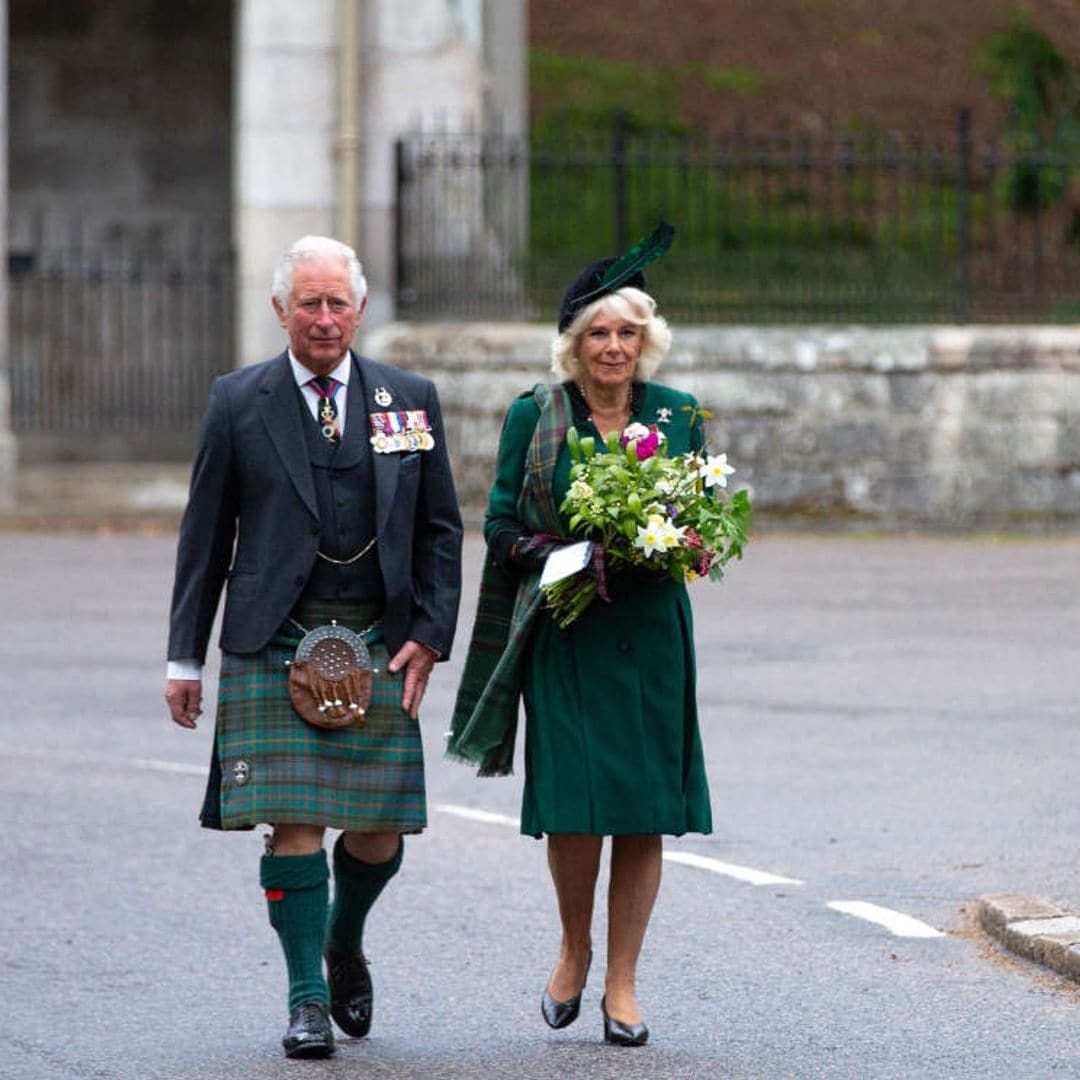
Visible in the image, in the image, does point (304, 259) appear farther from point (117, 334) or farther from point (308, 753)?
point (117, 334)

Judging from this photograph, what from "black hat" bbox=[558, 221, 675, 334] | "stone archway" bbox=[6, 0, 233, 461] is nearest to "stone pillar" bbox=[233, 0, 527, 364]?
"stone archway" bbox=[6, 0, 233, 461]

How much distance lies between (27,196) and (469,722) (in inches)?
754

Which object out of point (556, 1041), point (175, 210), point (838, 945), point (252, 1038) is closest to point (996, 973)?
point (838, 945)

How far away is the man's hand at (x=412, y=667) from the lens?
6.00m

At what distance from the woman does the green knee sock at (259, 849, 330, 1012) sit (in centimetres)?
49

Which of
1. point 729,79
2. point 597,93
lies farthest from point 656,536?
point 729,79

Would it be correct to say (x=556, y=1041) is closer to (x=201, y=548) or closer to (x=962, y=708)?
(x=201, y=548)

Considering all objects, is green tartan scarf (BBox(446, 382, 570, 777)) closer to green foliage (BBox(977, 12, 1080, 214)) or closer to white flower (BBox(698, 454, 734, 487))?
white flower (BBox(698, 454, 734, 487))

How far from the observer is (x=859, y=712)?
11445 mm

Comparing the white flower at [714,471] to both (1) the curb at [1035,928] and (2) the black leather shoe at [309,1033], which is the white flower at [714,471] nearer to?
(2) the black leather shoe at [309,1033]

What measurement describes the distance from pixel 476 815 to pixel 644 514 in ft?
11.7

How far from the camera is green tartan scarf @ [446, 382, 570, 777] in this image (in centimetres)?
618

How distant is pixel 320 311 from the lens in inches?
236

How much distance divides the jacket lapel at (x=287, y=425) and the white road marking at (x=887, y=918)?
234cm
